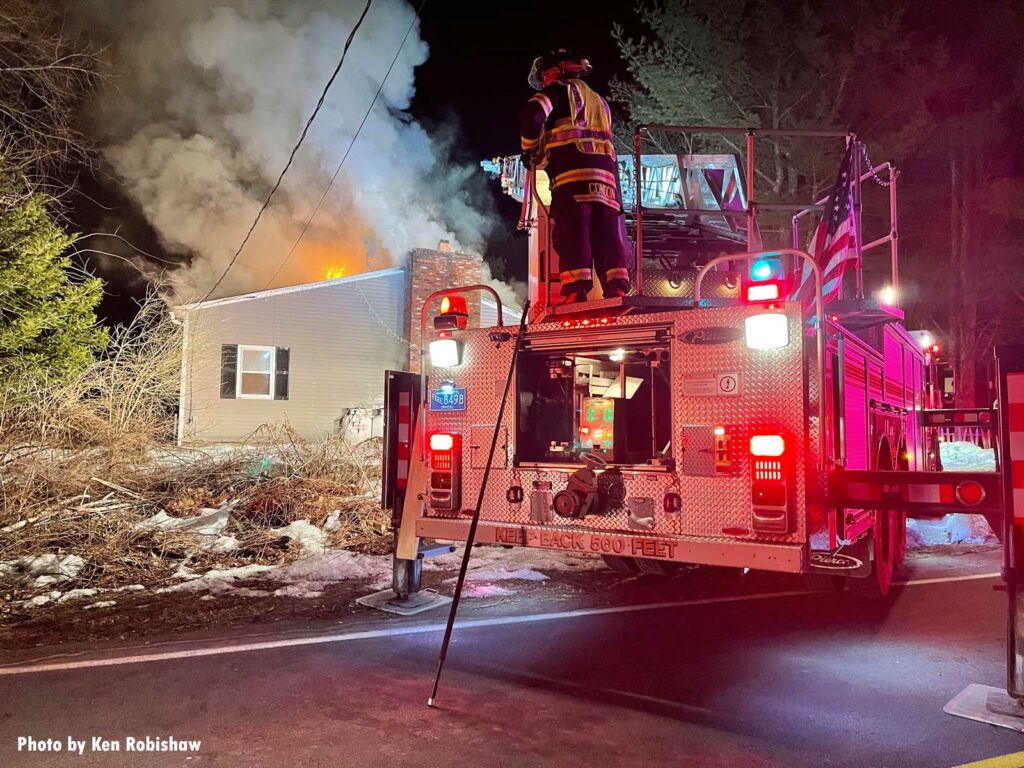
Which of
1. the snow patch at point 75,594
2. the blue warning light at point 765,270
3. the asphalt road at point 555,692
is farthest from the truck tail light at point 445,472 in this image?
the snow patch at point 75,594

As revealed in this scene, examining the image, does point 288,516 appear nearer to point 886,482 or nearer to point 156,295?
point 156,295

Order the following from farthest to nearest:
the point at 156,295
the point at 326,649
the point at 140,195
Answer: the point at 140,195
the point at 156,295
the point at 326,649

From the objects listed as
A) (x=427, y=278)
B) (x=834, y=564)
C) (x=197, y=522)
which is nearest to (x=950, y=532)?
(x=834, y=564)

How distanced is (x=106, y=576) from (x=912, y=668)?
6490mm

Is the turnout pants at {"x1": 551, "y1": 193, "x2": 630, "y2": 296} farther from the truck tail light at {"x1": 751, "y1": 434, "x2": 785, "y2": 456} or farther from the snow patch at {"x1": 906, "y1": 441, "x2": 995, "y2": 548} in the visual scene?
the snow patch at {"x1": 906, "y1": 441, "x2": 995, "y2": 548}

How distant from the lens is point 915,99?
16.3 meters

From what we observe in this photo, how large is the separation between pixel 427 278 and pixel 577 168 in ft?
39.2

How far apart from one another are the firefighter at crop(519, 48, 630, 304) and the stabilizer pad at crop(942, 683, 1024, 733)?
129 inches

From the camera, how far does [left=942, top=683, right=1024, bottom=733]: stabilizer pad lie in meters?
3.77

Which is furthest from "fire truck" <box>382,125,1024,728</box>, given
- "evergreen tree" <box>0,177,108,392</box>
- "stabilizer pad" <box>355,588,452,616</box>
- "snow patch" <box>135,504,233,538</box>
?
"evergreen tree" <box>0,177,108,392</box>

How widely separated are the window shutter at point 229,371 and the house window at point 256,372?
0.10 m

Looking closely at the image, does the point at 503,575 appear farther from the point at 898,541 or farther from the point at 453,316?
the point at 898,541

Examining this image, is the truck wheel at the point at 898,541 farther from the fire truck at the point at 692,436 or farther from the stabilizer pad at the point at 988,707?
the stabilizer pad at the point at 988,707

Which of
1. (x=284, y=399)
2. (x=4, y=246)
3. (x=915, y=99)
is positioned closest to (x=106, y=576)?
(x=4, y=246)
